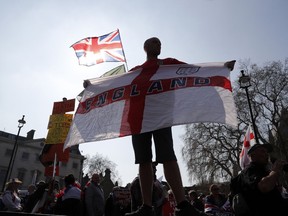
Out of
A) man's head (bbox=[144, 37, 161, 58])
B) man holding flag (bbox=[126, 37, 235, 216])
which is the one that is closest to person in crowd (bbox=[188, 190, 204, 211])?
man holding flag (bbox=[126, 37, 235, 216])

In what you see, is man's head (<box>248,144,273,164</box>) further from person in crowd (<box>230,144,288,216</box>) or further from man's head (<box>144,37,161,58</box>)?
man's head (<box>144,37,161,58</box>)

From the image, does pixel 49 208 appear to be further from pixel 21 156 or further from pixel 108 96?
pixel 21 156

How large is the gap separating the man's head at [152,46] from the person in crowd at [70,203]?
12.6 feet

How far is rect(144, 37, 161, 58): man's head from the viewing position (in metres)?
3.07

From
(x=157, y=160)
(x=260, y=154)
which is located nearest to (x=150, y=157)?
(x=157, y=160)

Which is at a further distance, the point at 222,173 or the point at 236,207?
the point at 222,173

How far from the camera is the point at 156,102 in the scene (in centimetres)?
317

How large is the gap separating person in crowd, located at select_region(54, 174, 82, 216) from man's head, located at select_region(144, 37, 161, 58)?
3.83 meters

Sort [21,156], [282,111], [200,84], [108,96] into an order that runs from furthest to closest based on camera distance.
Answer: [21,156], [282,111], [108,96], [200,84]

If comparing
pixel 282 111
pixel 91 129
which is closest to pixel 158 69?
pixel 91 129

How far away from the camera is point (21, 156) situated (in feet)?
153

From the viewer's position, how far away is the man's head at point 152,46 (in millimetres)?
3074

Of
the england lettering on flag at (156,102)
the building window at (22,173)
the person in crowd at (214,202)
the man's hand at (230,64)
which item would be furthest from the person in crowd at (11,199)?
the building window at (22,173)

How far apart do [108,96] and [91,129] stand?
0.51 metres
